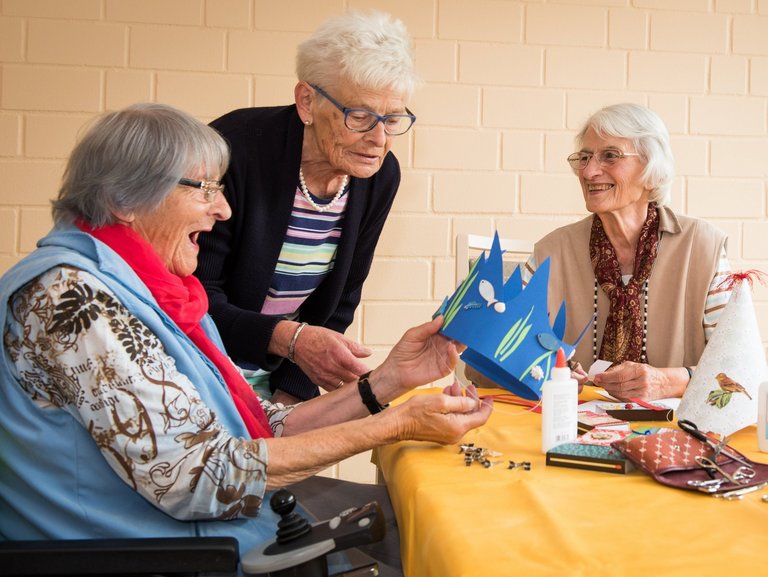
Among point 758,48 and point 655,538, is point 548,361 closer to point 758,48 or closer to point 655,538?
point 655,538

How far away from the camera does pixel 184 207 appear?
1.35 m

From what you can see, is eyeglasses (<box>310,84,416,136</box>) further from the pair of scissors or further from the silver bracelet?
the pair of scissors

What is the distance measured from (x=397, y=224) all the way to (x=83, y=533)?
82.0 inches

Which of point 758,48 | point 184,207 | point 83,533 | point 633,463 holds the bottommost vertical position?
point 83,533

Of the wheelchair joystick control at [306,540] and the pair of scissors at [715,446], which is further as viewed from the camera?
the pair of scissors at [715,446]

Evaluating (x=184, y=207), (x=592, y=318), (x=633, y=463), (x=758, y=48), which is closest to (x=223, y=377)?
(x=184, y=207)

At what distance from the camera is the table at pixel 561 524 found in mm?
841

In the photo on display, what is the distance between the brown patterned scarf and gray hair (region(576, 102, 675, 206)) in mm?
80

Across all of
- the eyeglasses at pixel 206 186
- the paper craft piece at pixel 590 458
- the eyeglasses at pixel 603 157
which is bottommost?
the paper craft piece at pixel 590 458

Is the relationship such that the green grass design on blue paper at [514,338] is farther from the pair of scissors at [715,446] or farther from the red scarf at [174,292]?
the red scarf at [174,292]

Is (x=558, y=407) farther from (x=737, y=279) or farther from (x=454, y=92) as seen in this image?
(x=454, y=92)

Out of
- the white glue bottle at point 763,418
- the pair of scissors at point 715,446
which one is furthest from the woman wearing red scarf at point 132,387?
the white glue bottle at point 763,418

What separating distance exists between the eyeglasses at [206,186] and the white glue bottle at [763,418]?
0.97 m

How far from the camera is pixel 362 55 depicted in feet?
6.19
